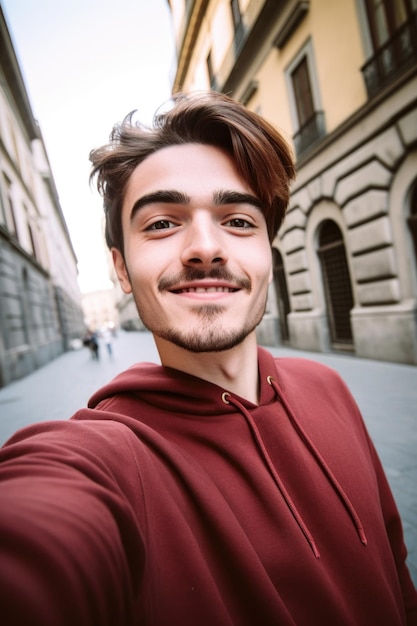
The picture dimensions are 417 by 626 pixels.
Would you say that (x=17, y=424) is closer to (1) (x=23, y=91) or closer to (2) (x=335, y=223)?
(2) (x=335, y=223)

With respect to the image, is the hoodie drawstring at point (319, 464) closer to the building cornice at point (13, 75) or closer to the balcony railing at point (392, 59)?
the balcony railing at point (392, 59)

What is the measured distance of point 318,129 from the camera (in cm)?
817

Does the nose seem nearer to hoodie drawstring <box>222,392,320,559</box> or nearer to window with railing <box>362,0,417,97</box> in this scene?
hoodie drawstring <box>222,392,320,559</box>

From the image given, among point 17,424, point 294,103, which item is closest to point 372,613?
point 17,424

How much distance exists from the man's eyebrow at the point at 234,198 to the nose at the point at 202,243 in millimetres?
67

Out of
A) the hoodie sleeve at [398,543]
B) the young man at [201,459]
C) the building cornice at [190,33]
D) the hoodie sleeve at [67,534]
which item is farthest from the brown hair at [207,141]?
the building cornice at [190,33]

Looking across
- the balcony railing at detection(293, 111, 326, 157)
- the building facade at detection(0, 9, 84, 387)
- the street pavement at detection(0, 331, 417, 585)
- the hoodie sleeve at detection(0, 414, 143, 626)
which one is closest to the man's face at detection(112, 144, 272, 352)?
the hoodie sleeve at detection(0, 414, 143, 626)

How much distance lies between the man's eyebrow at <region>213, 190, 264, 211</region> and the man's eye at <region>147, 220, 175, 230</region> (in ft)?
0.55

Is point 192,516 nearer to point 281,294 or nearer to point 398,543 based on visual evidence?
point 398,543

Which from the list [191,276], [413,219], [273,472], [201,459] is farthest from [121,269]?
[413,219]

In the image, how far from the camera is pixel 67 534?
1.79ft

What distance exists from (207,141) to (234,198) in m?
0.29

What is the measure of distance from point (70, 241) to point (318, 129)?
180 ft

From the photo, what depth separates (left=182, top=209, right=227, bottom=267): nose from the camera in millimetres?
1066
